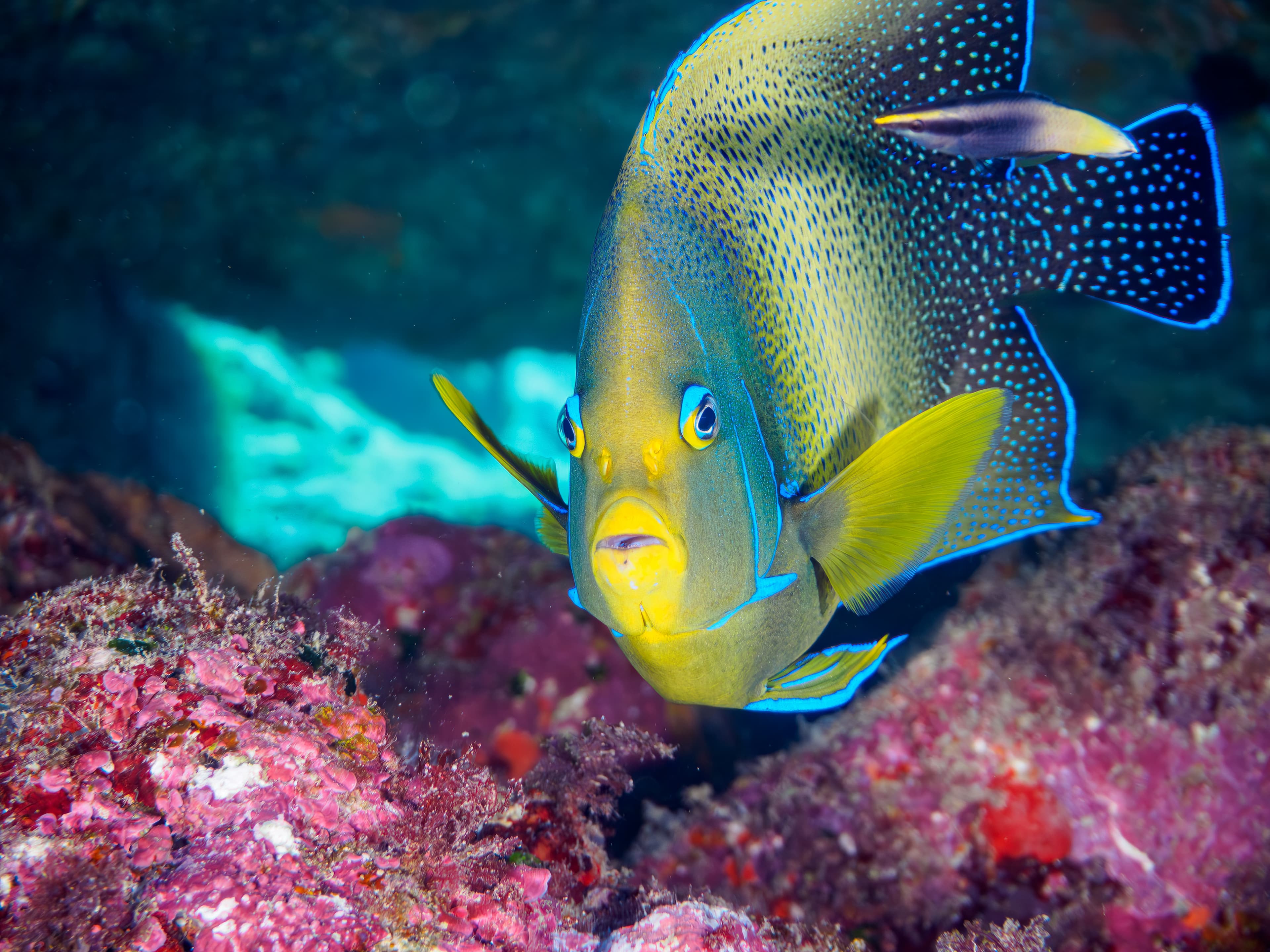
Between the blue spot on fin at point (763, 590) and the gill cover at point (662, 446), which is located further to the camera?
the blue spot on fin at point (763, 590)

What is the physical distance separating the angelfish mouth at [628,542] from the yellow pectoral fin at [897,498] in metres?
0.66

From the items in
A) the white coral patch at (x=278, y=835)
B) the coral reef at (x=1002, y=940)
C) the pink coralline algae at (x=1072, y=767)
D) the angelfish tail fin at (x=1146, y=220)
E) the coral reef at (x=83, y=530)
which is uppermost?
the angelfish tail fin at (x=1146, y=220)

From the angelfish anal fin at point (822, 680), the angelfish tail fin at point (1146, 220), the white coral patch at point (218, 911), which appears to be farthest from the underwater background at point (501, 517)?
the angelfish tail fin at point (1146, 220)

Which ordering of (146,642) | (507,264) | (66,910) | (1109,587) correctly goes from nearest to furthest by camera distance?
(66,910)
(146,642)
(1109,587)
(507,264)

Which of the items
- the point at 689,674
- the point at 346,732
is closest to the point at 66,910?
the point at 346,732

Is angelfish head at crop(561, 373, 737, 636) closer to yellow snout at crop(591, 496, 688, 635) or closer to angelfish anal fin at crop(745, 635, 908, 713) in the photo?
yellow snout at crop(591, 496, 688, 635)

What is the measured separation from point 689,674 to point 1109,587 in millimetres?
2882

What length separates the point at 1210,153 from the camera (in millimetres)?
2158

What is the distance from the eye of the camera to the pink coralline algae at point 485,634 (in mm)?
3877

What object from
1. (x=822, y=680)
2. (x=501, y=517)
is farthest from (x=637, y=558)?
(x=501, y=517)

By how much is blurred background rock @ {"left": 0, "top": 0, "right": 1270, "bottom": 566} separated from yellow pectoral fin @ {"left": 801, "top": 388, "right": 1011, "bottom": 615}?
361 cm

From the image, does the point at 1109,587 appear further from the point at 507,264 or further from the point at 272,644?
the point at 507,264

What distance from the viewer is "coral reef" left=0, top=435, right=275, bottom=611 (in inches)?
180

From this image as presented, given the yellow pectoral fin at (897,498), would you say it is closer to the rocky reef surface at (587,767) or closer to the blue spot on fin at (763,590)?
the blue spot on fin at (763,590)
